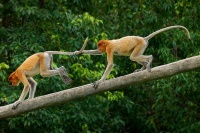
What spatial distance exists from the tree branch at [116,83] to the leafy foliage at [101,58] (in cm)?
229

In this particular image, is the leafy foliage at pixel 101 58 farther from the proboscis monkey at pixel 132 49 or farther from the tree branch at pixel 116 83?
the proboscis monkey at pixel 132 49

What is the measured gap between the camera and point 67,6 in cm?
1173

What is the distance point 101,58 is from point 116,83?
4275 millimetres

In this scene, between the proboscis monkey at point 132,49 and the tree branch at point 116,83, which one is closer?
the tree branch at point 116,83

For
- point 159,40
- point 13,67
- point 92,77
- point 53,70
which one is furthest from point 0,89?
point 159,40

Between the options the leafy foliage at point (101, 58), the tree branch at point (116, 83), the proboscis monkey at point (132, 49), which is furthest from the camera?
the leafy foliage at point (101, 58)

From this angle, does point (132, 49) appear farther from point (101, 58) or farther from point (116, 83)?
point (101, 58)

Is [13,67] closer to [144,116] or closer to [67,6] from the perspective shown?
[67,6]

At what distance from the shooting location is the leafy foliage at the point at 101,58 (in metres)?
10.0

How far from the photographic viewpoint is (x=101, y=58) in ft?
35.9

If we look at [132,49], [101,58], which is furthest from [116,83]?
[101,58]

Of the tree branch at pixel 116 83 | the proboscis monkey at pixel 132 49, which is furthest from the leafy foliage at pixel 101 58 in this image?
the proboscis monkey at pixel 132 49

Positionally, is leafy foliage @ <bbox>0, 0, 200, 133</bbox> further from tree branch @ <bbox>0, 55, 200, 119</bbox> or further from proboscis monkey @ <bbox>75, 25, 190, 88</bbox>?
proboscis monkey @ <bbox>75, 25, 190, 88</bbox>

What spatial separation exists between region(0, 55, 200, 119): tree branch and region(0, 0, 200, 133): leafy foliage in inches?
90.1
